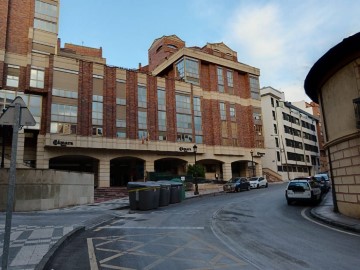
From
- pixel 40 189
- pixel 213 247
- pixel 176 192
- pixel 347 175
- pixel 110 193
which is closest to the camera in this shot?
pixel 213 247

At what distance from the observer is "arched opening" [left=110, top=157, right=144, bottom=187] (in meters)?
46.0

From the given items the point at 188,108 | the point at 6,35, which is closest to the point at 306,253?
the point at 6,35

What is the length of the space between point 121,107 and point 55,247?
117 feet

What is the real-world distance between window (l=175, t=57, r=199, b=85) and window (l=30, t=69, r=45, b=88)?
2209cm

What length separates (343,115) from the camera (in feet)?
45.0

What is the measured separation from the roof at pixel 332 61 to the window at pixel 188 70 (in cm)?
3601

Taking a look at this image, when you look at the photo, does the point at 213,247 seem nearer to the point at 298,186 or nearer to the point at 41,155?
the point at 298,186

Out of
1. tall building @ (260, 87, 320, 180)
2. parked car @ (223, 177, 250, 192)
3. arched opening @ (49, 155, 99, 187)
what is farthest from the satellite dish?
tall building @ (260, 87, 320, 180)

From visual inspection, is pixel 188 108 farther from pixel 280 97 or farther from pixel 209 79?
pixel 280 97

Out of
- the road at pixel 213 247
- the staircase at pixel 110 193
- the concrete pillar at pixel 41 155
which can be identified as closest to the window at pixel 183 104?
the staircase at pixel 110 193

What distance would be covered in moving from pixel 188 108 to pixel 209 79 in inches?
319

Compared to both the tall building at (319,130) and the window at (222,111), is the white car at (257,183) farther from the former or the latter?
the tall building at (319,130)

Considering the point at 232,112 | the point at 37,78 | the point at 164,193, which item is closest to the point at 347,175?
the point at 164,193

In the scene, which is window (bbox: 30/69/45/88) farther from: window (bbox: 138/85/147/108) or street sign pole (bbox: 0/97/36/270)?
street sign pole (bbox: 0/97/36/270)
